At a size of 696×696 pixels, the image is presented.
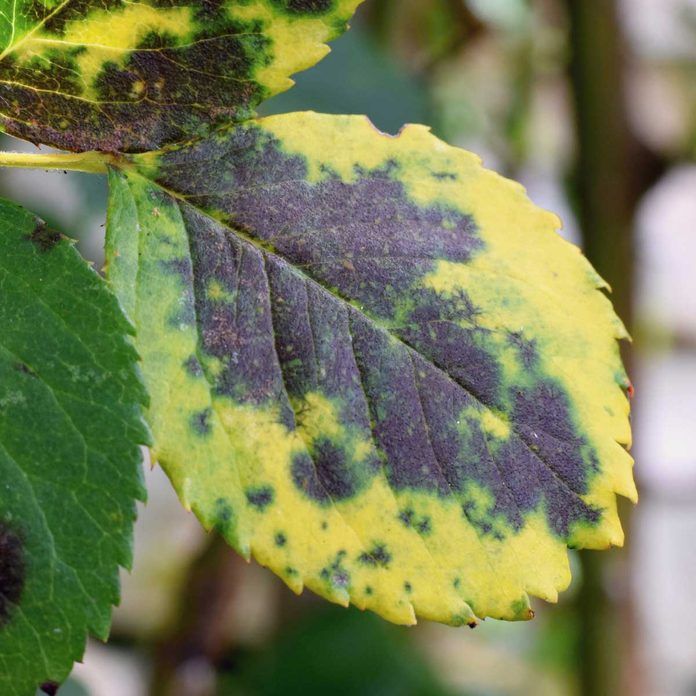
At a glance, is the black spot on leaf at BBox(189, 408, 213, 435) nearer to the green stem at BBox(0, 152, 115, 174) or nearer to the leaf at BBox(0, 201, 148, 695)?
the leaf at BBox(0, 201, 148, 695)

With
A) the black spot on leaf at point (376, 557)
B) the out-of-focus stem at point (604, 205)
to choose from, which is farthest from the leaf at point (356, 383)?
the out-of-focus stem at point (604, 205)

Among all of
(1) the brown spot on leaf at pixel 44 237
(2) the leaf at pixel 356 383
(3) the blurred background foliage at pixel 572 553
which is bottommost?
(3) the blurred background foliage at pixel 572 553

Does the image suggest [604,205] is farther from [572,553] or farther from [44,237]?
[44,237]

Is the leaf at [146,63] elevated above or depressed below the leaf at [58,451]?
above

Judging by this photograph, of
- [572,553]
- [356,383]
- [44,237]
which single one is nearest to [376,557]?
[356,383]

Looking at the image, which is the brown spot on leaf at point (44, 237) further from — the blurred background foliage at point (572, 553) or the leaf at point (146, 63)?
the blurred background foliage at point (572, 553)

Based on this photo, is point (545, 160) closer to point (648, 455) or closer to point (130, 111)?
point (648, 455)
